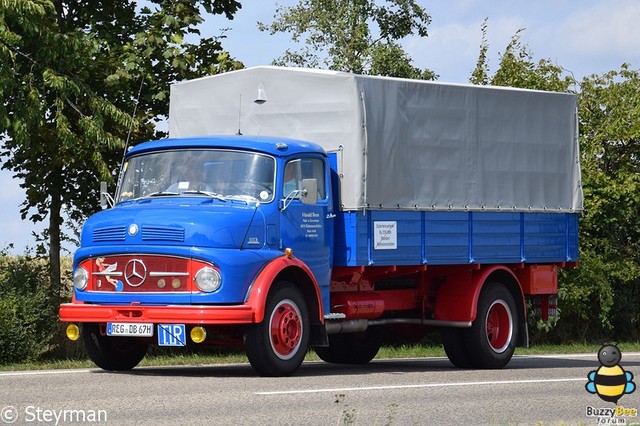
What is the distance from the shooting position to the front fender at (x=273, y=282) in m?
14.2

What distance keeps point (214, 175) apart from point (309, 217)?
1249 mm

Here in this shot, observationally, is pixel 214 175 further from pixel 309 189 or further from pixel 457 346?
pixel 457 346

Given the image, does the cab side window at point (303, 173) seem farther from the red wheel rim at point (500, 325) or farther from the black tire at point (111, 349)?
the red wheel rim at point (500, 325)

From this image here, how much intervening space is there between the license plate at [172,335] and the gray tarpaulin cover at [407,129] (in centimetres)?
308

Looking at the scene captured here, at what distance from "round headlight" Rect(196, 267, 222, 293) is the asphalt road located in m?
0.97

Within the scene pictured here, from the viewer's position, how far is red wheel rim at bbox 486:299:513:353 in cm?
1830

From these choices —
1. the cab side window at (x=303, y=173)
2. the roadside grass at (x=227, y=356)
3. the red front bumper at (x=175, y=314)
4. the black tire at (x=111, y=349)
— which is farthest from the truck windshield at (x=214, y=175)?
the roadside grass at (x=227, y=356)

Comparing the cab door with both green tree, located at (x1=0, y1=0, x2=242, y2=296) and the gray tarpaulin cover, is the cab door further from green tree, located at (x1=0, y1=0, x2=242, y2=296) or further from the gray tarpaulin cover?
green tree, located at (x1=0, y1=0, x2=242, y2=296)

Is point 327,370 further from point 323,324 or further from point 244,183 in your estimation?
point 244,183

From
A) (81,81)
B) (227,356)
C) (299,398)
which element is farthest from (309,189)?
(81,81)

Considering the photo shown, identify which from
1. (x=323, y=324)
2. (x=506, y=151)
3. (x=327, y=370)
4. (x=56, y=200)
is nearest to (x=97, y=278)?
(x=323, y=324)

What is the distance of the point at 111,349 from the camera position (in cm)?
1555

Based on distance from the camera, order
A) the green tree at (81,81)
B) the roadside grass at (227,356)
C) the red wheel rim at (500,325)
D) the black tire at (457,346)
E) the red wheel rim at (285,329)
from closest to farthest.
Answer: the red wheel rim at (285,329) → the black tire at (457,346) → the roadside grass at (227,356) → the red wheel rim at (500,325) → the green tree at (81,81)

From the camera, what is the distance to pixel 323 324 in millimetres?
15344
